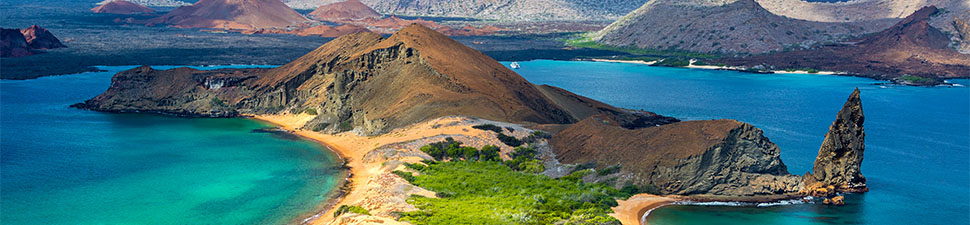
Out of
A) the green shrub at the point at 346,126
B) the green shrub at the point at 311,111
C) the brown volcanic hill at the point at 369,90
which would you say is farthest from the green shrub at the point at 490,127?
the green shrub at the point at 311,111

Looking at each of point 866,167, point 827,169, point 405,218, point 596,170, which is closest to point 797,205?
point 827,169

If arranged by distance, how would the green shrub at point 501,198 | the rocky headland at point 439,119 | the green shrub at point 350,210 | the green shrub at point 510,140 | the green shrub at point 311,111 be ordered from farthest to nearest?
the green shrub at point 311,111 → the green shrub at point 510,140 → the rocky headland at point 439,119 → the green shrub at point 350,210 → the green shrub at point 501,198

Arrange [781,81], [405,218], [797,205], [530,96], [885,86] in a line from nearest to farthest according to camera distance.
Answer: [405,218], [797,205], [530,96], [885,86], [781,81]

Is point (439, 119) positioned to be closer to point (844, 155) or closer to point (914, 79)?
point (844, 155)

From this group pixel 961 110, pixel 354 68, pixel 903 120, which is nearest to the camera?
pixel 354 68

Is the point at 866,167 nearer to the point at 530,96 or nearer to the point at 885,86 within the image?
the point at 530,96

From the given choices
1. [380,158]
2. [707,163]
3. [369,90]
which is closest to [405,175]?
[380,158]

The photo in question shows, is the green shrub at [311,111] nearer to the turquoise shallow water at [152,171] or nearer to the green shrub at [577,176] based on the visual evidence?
the turquoise shallow water at [152,171]

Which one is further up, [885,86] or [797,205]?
[885,86]
